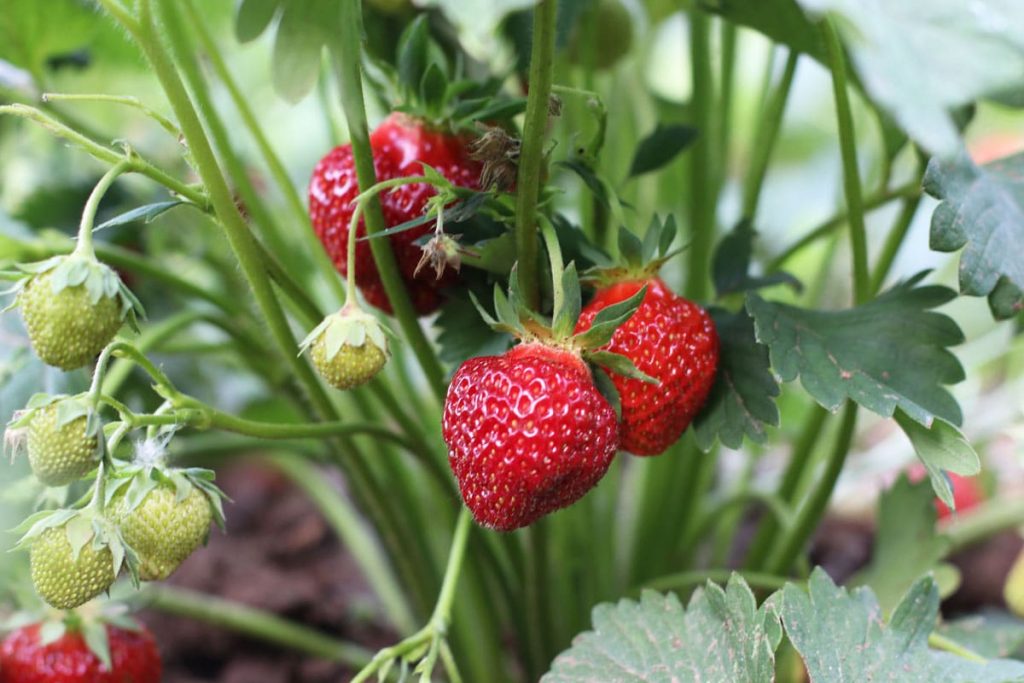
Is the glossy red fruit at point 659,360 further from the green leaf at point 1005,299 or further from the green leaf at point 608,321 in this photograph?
the green leaf at point 1005,299

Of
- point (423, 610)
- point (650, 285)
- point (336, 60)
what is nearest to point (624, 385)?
point (650, 285)

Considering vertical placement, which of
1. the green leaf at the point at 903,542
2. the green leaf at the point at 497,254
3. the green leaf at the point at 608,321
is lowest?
the green leaf at the point at 903,542

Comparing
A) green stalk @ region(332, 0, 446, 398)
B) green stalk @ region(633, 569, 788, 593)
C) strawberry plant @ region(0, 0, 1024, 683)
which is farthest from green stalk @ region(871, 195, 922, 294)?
green stalk @ region(332, 0, 446, 398)

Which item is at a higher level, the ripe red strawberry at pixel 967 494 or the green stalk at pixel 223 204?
the green stalk at pixel 223 204

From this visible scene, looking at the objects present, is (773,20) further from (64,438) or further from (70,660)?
(70,660)

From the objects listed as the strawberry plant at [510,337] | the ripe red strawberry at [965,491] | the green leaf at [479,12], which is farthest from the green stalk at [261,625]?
the ripe red strawberry at [965,491]

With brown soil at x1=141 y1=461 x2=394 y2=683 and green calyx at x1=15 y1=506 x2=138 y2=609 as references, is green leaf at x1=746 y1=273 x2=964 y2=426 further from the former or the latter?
brown soil at x1=141 y1=461 x2=394 y2=683
